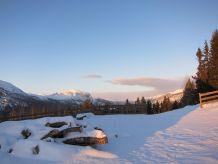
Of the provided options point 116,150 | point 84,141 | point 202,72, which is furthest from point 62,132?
point 202,72

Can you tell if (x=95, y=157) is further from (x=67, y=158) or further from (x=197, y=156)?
(x=197, y=156)

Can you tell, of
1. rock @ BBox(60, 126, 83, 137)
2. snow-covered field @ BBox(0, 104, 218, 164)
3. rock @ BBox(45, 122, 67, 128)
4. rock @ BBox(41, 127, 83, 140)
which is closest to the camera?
snow-covered field @ BBox(0, 104, 218, 164)

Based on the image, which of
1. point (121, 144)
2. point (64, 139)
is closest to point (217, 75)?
point (121, 144)

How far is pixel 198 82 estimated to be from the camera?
1891 inches

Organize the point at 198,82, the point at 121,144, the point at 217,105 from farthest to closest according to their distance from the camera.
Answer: the point at 198,82 → the point at 217,105 → the point at 121,144

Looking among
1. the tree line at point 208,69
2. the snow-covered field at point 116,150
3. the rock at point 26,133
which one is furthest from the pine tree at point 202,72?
the rock at point 26,133

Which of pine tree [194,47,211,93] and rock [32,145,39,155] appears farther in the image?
pine tree [194,47,211,93]

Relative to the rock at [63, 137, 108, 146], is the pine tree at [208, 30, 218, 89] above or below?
above

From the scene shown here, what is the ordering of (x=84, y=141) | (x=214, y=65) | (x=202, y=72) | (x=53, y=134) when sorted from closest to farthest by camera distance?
(x=84, y=141) → (x=53, y=134) → (x=214, y=65) → (x=202, y=72)

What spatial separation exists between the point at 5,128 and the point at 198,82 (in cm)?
3912

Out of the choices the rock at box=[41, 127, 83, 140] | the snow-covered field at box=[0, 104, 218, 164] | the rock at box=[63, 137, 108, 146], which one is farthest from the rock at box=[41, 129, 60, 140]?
the rock at box=[63, 137, 108, 146]

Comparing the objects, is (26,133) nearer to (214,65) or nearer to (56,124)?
(56,124)

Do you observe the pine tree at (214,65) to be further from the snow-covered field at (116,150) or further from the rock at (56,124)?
the rock at (56,124)

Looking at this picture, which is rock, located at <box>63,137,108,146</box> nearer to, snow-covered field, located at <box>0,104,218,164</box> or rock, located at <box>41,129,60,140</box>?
snow-covered field, located at <box>0,104,218,164</box>
